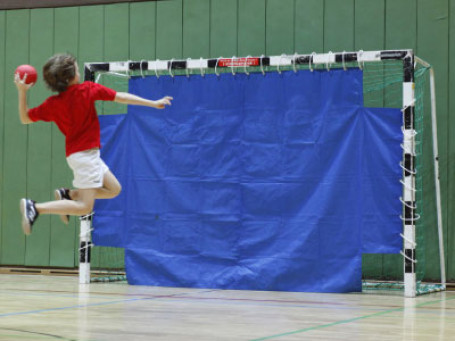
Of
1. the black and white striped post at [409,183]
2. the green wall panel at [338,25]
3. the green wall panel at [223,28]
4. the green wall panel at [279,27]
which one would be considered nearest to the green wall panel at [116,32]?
the green wall panel at [223,28]

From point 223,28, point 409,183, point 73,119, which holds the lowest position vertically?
point 409,183

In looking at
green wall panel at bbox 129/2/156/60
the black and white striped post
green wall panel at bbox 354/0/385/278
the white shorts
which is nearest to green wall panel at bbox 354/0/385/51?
green wall panel at bbox 354/0/385/278

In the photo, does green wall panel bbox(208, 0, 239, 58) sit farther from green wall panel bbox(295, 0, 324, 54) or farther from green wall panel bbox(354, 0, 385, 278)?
green wall panel bbox(354, 0, 385, 278)

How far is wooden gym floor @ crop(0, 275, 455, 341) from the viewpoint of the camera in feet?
→ 18.1

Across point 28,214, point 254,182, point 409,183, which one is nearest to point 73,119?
point 28,214

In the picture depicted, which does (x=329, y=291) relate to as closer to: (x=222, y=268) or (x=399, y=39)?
(x=222, y=268)

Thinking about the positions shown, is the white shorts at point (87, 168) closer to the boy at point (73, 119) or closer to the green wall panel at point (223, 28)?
the boy at point (73, 119)

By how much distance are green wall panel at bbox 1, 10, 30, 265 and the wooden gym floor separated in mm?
2292

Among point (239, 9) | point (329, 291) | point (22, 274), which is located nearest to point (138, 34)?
point (239, 9)

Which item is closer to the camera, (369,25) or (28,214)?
(28,214)

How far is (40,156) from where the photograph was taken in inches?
452

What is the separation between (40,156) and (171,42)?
243 centimetres

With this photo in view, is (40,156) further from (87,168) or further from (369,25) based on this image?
(87,168)

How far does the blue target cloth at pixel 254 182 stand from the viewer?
867cm
